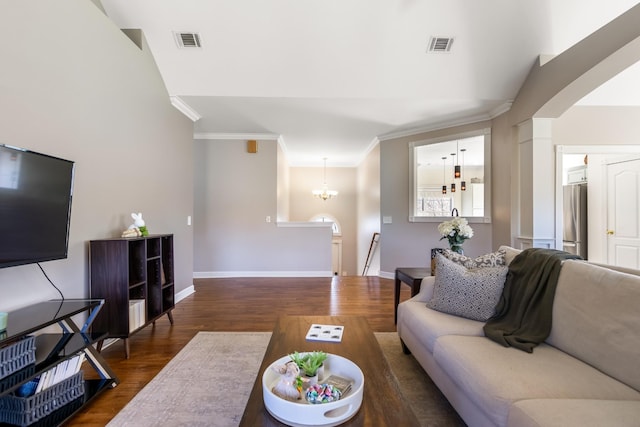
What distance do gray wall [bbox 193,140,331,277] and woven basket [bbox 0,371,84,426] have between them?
3.52m

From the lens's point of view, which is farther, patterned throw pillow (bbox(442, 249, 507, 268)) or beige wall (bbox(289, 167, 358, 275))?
beige wall (bbox(289, 167, 358, 275))

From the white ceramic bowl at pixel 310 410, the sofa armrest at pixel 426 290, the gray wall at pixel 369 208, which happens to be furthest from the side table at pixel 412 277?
the gray wall at pixel 369 208

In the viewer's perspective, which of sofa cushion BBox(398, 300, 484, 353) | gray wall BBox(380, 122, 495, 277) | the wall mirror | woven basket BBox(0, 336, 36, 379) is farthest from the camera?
the wall mirror

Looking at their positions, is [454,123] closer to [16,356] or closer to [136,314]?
[136,314]

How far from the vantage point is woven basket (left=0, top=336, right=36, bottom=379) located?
135cm

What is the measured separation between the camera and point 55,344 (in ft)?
5.60

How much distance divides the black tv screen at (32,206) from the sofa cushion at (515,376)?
2.45 meters

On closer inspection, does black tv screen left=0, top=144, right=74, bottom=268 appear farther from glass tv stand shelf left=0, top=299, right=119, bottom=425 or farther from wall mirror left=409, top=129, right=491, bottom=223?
wall mirror left=409, top=129, right=491, bottom=223

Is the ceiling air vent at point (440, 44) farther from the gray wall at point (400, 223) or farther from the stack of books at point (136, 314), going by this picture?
the stack of books at point (136, 314)

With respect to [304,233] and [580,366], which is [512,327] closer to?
[580,366]

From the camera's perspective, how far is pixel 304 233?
207 inches

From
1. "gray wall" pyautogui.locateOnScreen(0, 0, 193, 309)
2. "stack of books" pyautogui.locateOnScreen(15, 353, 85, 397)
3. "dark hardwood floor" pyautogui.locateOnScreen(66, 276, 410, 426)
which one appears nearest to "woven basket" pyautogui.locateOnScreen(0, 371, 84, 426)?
"stack of books" pyautogui.locateOnScreen(15, 353, 85, 397)

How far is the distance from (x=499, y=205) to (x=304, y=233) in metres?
3.17

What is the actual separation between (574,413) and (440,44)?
337 centimetres
